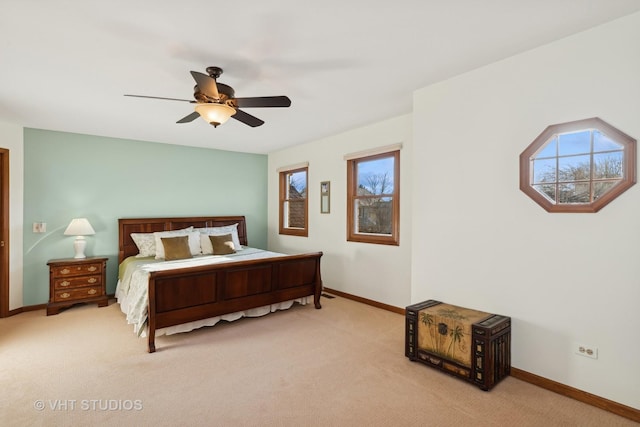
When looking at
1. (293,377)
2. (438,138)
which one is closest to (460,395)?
(293,377)

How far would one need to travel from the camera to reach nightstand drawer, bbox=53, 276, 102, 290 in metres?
4.18

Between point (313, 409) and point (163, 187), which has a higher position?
point (163, 187)

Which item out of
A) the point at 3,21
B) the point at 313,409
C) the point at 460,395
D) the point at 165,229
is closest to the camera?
the point at 3,21

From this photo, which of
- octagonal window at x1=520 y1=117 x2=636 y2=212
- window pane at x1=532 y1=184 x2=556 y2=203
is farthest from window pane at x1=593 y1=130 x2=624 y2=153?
window pane at x1=532 y1=184 x2=556 y2=203

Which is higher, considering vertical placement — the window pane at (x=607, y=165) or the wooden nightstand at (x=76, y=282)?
the window pane at (x=607, y=165)

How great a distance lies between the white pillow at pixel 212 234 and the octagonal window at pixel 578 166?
4209mm

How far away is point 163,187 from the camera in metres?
5.39

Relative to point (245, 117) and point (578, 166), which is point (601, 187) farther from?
point (245, 117)

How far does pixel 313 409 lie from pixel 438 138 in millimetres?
2508

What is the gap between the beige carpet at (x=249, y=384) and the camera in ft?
6.83

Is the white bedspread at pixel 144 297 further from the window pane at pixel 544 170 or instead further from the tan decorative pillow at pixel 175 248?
the window pane at pixel 544 170

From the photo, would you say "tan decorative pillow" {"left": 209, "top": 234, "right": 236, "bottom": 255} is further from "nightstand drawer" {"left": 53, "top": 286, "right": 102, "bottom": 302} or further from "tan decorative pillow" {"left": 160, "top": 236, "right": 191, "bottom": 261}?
"nightstand drawer" {"left": 53, "top": 286, "right": 102, "bottom": 302}

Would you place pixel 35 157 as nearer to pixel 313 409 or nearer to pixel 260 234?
pixel 260 234

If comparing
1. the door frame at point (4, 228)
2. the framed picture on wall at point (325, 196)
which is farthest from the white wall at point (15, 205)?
the framed picture on wall at point (325, 196)
